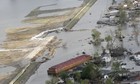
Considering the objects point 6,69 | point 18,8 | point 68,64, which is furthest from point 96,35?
point 18,8

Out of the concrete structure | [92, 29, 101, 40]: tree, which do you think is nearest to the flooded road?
the concrete structure

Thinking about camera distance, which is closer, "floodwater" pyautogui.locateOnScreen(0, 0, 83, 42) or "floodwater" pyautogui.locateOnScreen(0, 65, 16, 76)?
"floodwater" pyautogui.locateOnScreen(0, 65, 16, 76)

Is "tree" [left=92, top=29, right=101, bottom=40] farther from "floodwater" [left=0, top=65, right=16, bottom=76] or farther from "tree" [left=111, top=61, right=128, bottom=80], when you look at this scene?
A: "tree" [left=111, top=61, right=128, bottom=80]

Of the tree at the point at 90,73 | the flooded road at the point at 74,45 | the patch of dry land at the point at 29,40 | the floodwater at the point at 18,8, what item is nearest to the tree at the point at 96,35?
the flooded road at the point at 74,45

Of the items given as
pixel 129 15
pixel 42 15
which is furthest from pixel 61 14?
pixel 129 15

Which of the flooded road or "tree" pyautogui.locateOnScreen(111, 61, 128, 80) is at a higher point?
"tree" pyautogui.locateOnScreen(111, 61, 128, 80)

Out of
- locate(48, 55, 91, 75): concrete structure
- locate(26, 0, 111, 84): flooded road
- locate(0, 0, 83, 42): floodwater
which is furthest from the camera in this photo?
locate(0, 0, 83, 42): floodwater

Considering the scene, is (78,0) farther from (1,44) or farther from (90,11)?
(1,44)
